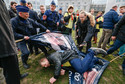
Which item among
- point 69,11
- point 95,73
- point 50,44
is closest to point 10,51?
point 50,44

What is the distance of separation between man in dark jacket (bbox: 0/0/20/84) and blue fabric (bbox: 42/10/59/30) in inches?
112

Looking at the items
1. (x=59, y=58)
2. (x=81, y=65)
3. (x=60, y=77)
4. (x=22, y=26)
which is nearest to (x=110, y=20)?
(x=81, y=65)

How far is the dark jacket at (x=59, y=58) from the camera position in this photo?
6.12ft

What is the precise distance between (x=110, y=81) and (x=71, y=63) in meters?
1.21

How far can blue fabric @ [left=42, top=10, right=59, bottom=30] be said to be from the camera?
3.60 metres

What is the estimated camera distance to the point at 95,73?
84.5 inches

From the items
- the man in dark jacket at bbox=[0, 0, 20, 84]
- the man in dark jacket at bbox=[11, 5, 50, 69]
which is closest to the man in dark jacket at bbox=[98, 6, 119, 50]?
the man in dark jacket at bbox=[11, 5, 50, 69]

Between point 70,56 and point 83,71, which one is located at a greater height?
point 70,56

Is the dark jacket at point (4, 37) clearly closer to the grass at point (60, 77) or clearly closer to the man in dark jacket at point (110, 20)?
the grass at point (60, 77)

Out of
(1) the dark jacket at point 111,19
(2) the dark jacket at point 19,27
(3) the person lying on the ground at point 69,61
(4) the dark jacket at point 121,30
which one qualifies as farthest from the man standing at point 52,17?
(4) the dark jacket at point 121,30

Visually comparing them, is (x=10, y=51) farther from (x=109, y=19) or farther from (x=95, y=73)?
(x=109, y=19)

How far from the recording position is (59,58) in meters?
2.00

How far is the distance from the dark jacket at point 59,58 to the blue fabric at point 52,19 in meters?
2.01

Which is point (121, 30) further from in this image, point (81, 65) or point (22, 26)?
point (22, 26)
